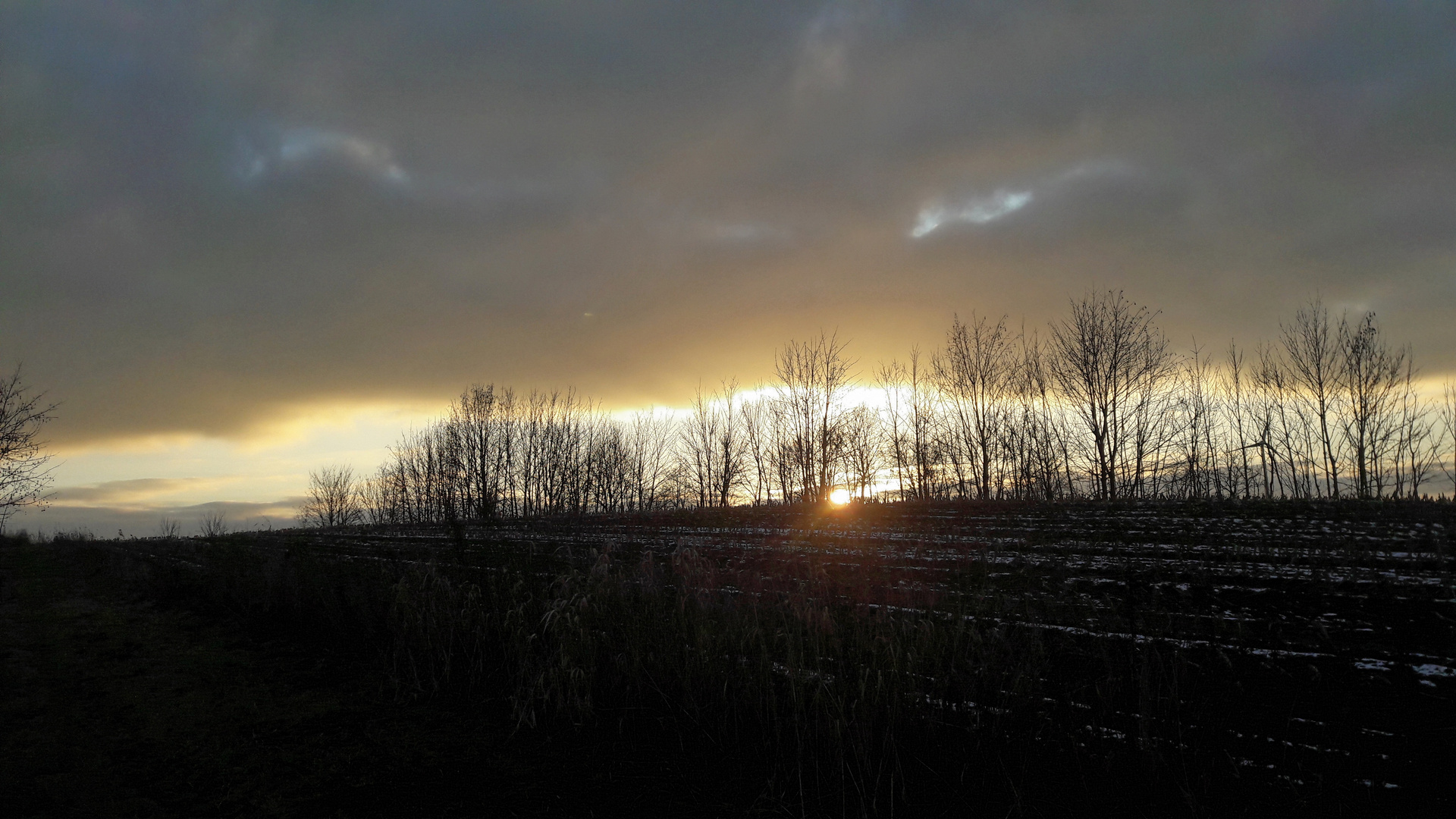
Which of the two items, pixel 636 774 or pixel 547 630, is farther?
pixel 547 630

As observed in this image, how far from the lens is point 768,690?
3805mm

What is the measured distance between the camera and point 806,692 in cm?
384

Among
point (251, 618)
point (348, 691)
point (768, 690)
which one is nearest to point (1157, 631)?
point (768, 690)

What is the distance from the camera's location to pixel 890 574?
6953 millimetres

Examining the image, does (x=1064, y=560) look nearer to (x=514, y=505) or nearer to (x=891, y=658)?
(x=891, y=658)

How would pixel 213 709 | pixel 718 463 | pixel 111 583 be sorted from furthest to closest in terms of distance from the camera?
pixel 718 463, pixel 111 583, pixel 213 709

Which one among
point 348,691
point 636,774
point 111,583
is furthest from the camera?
point 111,583

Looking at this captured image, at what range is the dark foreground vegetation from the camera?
10.0 feet

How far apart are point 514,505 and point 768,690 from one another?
113 feet

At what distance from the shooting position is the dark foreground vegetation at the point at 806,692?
305 cm

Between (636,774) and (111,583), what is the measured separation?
13398 mm

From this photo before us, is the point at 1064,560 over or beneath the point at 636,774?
over

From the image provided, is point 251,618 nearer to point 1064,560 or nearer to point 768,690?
point 768,690

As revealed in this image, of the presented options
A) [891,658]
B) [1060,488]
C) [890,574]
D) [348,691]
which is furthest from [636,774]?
[1060,488]
